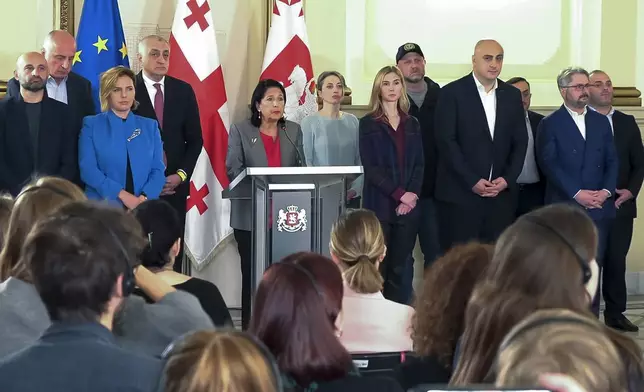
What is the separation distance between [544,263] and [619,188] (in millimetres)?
4865

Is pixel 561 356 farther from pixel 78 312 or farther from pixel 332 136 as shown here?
pixel 332 136

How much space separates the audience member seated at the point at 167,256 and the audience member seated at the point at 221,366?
1488mm

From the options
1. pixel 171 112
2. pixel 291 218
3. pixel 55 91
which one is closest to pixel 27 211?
pixel 291 218

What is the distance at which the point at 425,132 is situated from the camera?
6207 mm

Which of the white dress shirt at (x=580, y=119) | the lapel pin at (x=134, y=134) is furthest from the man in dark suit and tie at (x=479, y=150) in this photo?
the lapel pin at (x=134, y=134)

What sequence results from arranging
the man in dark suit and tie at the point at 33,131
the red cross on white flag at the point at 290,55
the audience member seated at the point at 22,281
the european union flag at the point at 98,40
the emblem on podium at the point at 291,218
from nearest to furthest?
the audience member seated at the point at 22,281 < the emblem on podium at the point at 291,218 < the man in dark suit and tie at the point at 33,131 < the european union flag at the point at 98,40 < the red cross on white flag at the point at 290,55

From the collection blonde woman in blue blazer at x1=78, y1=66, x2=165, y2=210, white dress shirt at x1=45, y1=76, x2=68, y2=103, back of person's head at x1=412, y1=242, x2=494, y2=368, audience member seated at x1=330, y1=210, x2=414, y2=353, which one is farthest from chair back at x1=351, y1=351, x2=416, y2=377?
white dress shirt at x1=45, y1=76, x2=68, y2=103

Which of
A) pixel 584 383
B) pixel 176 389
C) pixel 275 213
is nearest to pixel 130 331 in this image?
pixel 176 389

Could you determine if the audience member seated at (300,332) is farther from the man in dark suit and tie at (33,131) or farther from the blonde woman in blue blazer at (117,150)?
the man in dark suit and tie at (33,131)

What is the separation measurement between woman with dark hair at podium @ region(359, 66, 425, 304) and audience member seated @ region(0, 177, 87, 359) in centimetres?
328

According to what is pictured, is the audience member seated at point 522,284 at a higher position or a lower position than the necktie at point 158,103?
lower

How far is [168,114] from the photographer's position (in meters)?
5.81

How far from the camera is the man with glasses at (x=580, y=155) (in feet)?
19.9

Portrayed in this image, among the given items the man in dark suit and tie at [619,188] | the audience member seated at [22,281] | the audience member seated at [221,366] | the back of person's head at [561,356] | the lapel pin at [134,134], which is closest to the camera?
the back of person's head at [561,356]
